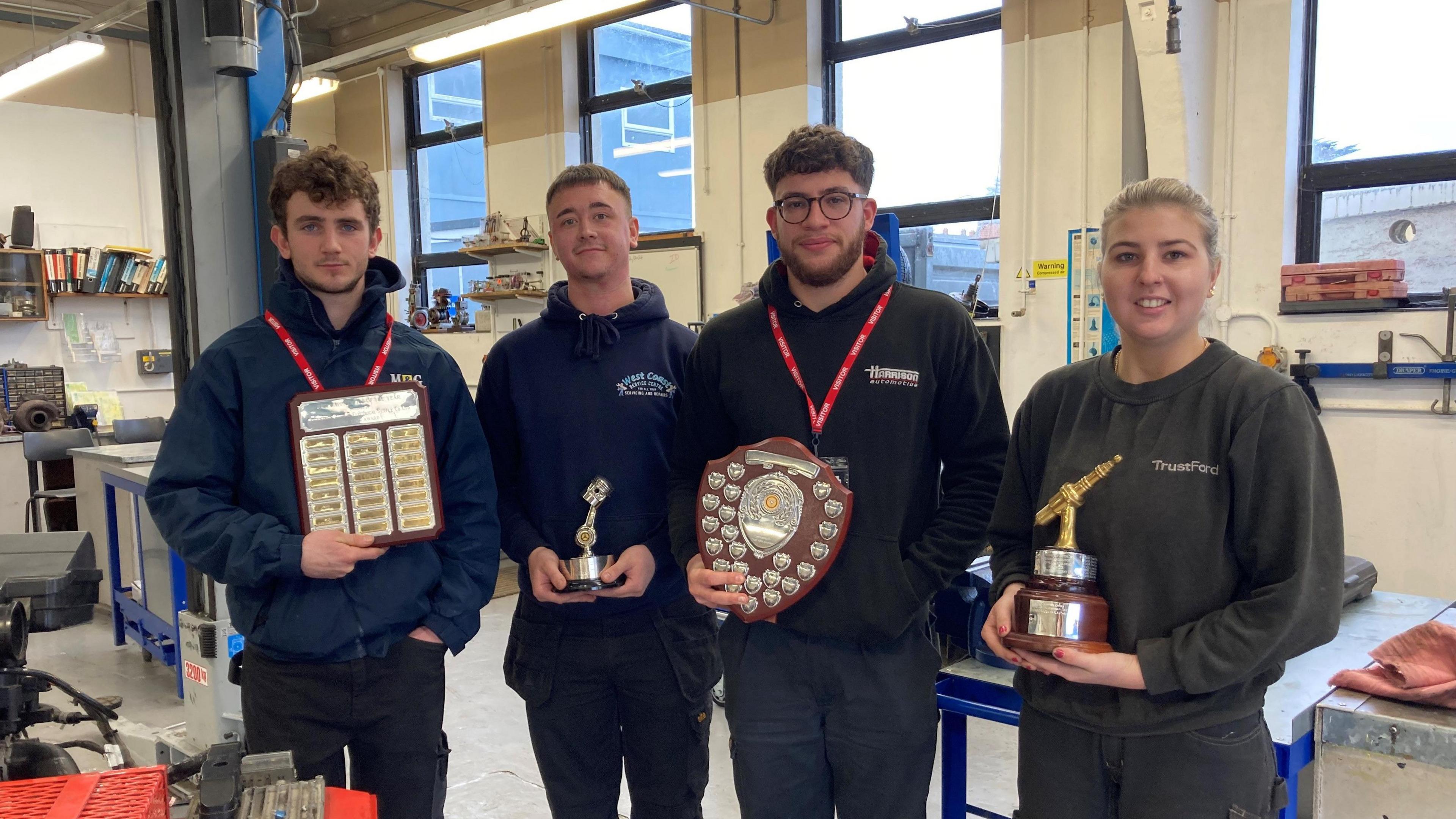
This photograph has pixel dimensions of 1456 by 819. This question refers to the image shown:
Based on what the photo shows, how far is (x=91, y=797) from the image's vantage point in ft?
2.80

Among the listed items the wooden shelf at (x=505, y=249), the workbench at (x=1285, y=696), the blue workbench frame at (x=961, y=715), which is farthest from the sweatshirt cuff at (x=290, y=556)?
the wooden shelf at (x=505, y=249)

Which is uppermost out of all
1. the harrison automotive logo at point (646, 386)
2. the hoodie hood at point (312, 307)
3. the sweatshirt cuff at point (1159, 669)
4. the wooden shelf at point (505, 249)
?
the wooden shelf at point (505, 249)

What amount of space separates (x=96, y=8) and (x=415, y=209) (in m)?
2.81

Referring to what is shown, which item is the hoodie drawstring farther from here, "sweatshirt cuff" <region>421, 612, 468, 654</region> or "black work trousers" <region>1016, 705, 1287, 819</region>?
"black work trousers" <region>1016, 705, 1287, 819</region>

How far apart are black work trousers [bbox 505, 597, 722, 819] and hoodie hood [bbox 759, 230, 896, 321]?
0.62m

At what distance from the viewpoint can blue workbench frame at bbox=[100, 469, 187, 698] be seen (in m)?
3.59

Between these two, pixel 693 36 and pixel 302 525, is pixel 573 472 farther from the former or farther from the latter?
pixel 693 36

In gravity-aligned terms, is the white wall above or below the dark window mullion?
below

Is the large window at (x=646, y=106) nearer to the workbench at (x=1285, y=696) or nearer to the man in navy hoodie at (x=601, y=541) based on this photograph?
the man in navy hoodie at (x=601, y=541)

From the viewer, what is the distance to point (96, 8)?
769 cm

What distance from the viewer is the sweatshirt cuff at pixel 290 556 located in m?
1.47

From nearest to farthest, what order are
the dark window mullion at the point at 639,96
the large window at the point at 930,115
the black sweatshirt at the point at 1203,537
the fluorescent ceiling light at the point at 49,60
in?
the black sweatshirt at the point at 1203,537
the large window at the point at 930,115
the fluorescent ceiling light at the point at 49,60
the dark window mullion at the point at 639,96

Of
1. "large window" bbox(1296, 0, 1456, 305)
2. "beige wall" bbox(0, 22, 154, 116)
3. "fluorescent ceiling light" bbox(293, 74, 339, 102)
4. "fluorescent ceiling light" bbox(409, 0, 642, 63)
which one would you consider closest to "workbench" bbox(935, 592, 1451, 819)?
"large window" bbox(1296, 0, 1456, 305)

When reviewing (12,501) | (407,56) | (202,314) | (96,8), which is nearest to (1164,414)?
(202,314)
